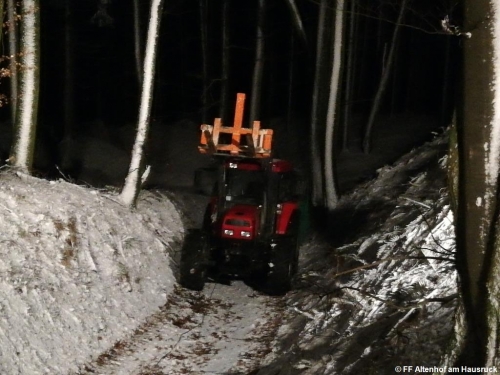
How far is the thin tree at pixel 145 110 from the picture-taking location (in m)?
11.2

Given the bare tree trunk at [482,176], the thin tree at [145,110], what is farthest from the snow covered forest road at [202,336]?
the bare tree trunk at [482,176]

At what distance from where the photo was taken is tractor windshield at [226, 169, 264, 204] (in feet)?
34.2

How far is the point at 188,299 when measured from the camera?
395 inches

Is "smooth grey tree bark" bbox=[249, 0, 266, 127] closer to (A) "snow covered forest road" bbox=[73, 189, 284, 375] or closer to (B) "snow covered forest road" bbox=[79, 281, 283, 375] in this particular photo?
(A) "snow covered forest road" bbox=[73, 189, 284, 375]

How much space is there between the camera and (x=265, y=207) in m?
10.3

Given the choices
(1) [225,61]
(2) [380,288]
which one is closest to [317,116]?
(2) [380,288]

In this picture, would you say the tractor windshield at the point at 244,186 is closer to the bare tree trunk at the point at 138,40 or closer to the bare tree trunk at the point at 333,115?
the bare tree trunk at the point at 333,115

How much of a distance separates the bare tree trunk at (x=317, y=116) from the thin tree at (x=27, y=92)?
6.46m

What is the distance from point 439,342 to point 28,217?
19.3 feet

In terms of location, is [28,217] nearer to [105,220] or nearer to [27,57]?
[105,220]

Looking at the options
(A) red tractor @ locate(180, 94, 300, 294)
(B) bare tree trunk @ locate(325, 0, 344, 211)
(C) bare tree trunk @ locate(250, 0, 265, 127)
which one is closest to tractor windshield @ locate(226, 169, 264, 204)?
(A) red tractor @ locate(180, 94, 300, 294)

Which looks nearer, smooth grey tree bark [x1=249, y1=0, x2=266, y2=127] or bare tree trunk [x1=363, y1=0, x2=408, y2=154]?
smooth grey tree bark [x1=249, y1=0, x2=266, y2=127]

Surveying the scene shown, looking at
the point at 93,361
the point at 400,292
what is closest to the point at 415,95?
the point at 400,292

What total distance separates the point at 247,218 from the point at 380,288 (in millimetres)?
2616
